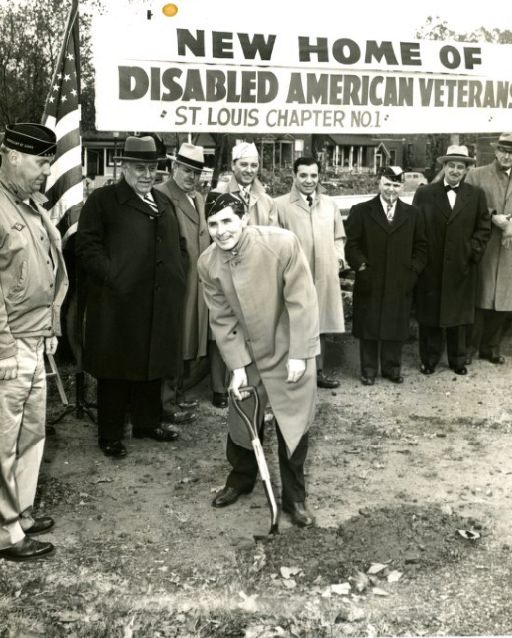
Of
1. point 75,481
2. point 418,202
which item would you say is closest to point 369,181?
point 418,202

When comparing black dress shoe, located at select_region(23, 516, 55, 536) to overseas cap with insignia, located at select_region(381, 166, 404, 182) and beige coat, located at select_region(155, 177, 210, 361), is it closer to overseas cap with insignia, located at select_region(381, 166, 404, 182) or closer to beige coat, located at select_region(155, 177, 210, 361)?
beige coat, located at select_region(155, 177, 210, 361)

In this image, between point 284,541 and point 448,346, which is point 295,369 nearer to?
point 284,541

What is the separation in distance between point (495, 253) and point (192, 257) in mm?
3289

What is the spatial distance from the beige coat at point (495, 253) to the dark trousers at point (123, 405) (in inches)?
146

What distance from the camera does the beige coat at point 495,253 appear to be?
26.2 ft

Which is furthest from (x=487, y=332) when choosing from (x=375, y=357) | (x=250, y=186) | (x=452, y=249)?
(x=250, y=186)

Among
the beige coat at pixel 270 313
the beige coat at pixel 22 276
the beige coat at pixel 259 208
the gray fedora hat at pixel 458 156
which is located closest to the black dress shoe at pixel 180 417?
the beige coat at pixel 259 208

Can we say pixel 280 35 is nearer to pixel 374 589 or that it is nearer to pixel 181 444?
pixel 181 444

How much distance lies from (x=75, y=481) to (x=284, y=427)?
1657 mm

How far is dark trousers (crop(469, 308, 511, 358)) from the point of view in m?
8.20

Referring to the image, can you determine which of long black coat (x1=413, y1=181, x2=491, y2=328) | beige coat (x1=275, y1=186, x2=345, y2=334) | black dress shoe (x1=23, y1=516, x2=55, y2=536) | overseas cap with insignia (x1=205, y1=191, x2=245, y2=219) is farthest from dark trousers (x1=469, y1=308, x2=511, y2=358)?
black dress shoe (x1=23, y1=516, x2=55, y2=536)

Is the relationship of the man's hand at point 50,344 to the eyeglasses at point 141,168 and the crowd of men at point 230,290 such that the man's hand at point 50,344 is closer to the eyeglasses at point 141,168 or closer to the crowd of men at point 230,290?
the crowd of men at point 230,290

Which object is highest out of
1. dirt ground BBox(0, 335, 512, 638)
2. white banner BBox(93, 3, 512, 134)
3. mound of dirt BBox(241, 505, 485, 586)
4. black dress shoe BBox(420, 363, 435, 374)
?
white banner BBox(93, 3, 512, 134)

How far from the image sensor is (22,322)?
13.9 feet
